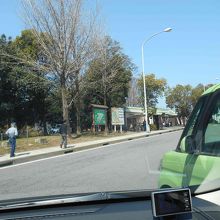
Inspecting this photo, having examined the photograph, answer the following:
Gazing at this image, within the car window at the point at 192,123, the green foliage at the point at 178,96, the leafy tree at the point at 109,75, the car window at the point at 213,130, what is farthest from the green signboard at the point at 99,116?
the green foliage at the point at 178,96

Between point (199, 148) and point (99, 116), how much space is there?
4324 centimetres

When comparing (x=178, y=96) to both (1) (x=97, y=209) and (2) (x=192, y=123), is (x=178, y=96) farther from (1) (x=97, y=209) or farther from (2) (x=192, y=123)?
(1) (x=97, y=209)

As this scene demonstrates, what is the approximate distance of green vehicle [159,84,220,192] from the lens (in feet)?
12.5

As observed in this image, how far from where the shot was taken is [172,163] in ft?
14.8

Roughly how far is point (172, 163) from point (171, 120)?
315 feet

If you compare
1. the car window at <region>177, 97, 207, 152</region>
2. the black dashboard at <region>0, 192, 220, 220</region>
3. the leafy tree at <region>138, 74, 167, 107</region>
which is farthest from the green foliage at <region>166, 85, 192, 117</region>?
the black dashboard at <region>0, 192, 220, 220</region>

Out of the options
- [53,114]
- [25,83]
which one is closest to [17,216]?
[25,83]

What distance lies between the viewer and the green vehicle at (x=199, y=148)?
3.82 metres

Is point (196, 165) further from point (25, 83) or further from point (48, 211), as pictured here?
point (25, 83)

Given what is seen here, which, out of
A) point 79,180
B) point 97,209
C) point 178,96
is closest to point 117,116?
point 79,180

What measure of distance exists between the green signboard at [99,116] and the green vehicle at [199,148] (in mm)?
41769

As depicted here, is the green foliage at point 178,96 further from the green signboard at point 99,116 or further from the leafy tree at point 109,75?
the green signboard at point 99,116

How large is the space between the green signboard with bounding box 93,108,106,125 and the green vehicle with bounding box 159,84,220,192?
41769 mm

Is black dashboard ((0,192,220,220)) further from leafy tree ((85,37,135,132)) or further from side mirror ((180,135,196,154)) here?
leafy tree ((85,37,135,132))
